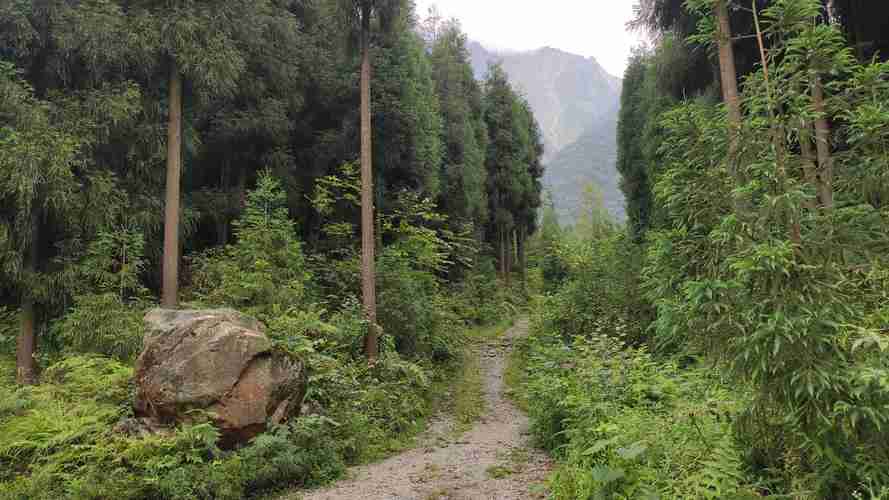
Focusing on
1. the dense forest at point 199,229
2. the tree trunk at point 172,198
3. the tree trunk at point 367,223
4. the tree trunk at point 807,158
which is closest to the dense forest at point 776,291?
the tree trunk at point 807,158

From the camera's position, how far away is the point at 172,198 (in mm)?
11406

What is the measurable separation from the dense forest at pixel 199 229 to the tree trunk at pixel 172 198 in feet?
0.15

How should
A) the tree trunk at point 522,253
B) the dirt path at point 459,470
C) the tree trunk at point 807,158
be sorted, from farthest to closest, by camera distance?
the tree trunk at point 522,253
the dirt path at point 459,470
the tree trunk at point 807,158

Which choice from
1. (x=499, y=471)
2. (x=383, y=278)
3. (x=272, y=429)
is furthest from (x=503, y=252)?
(x=272, y=429)

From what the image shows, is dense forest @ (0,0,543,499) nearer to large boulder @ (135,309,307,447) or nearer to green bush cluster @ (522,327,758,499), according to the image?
large boulder @ (135,309,307,447)

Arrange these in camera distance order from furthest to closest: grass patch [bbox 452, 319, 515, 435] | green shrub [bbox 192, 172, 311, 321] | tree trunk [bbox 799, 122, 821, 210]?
green shrub [bbox 192, 172, 311, 321] → grass patch [bbox 452, 319, 515, 435] → tree trunk [bbox 799, 122, 821, 210]

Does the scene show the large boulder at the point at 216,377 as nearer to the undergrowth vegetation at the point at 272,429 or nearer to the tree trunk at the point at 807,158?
the undergrowth vegetation at the point at 272,429

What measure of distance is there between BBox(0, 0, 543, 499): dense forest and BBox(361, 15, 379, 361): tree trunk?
2.1 inches

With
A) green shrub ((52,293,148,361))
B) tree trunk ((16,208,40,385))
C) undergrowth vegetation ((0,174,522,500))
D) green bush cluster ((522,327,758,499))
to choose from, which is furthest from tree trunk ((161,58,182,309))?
green bush cluster ((522,327,758,499))

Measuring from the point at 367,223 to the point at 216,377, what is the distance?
5.71m

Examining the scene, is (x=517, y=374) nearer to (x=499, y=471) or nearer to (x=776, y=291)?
(x=499, y=471)

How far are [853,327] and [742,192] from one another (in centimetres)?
116

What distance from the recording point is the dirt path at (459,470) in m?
6.12

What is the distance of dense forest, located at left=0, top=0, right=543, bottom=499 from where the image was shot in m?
6.75
